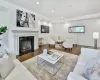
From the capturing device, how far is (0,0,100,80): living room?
158 cm

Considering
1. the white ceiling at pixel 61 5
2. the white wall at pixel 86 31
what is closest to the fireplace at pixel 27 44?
the white ceiling at pixel 61 5

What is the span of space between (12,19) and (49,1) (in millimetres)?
2226

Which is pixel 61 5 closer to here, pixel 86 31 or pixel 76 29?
pixel 76 29

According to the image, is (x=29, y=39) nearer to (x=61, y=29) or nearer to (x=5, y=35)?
(x=5, y=35)

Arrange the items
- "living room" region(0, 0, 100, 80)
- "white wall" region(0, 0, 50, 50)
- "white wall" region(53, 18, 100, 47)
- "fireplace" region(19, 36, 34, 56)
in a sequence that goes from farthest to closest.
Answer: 1. "white wall" region(53, 18, 100, 47)
2. "fireplace" region(19, 36, 34, 56)
3. "white wall" region(0, 0, 50, 50)
4. "living room" region(0, 0, 100, 80)

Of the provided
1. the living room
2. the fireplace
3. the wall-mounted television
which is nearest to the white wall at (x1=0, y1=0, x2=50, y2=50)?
the living room

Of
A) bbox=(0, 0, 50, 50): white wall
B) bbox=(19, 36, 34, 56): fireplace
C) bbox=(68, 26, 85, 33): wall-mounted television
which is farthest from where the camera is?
bbox=(68, 26, 85, 33): wall-mounted television

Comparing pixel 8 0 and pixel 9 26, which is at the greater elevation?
Answer: pixel 8 0

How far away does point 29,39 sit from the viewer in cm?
494

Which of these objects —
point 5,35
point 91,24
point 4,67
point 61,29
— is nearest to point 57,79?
point 4,67

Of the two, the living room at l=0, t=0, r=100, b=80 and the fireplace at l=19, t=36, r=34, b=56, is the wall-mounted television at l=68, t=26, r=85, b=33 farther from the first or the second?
the fireplace at l=19, t=36, r=34, b=56

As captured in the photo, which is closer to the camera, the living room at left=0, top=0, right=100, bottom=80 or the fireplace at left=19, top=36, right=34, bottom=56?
the living room at left=0, top=0, right=100, bottom=80

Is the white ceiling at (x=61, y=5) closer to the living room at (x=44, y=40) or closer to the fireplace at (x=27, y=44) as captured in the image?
the living room at (x=44, y=40)

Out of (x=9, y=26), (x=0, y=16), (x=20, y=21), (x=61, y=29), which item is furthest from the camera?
(x=61, y=29)
